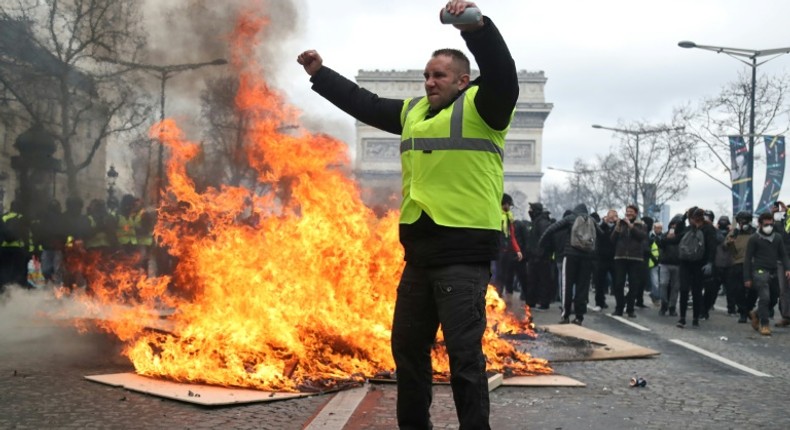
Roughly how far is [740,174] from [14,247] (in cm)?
1965

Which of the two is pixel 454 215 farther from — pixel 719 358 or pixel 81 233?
pixel 81 233

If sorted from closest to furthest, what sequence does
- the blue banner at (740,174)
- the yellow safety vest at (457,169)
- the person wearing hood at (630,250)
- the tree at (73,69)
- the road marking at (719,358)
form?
the yellow safety vest at (457,169) < the road marking at (719,358) < the tree at (73,69) < the person wearing hood at (630,250) < the blue banner at (740,174)

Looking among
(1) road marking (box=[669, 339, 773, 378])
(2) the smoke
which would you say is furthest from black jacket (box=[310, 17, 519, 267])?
(1) road marking (box=[669, 339, 773, 378])

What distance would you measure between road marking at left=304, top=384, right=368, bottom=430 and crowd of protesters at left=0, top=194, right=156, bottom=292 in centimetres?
506

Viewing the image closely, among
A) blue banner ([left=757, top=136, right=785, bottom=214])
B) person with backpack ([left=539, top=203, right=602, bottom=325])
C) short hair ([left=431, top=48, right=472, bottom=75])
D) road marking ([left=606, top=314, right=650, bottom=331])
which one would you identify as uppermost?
blue banner ([left=757, top=136, right=785, bottom=214])

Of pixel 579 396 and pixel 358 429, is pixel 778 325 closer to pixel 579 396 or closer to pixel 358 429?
pixel 579 396

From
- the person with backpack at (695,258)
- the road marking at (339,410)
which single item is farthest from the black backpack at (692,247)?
the road marking at (339,410)

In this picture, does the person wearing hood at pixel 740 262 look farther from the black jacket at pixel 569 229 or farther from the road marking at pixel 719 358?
the road marking at pixel 719 358

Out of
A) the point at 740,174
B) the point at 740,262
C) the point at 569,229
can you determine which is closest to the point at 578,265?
the point at 569,229

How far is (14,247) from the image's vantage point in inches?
434

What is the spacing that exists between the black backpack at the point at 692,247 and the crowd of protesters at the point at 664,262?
14 mm

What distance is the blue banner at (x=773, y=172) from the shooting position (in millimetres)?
22375

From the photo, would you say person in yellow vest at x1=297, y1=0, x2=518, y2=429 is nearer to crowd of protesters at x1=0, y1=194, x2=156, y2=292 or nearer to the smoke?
the smoke

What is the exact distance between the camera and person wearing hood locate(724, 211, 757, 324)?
43.3ft
